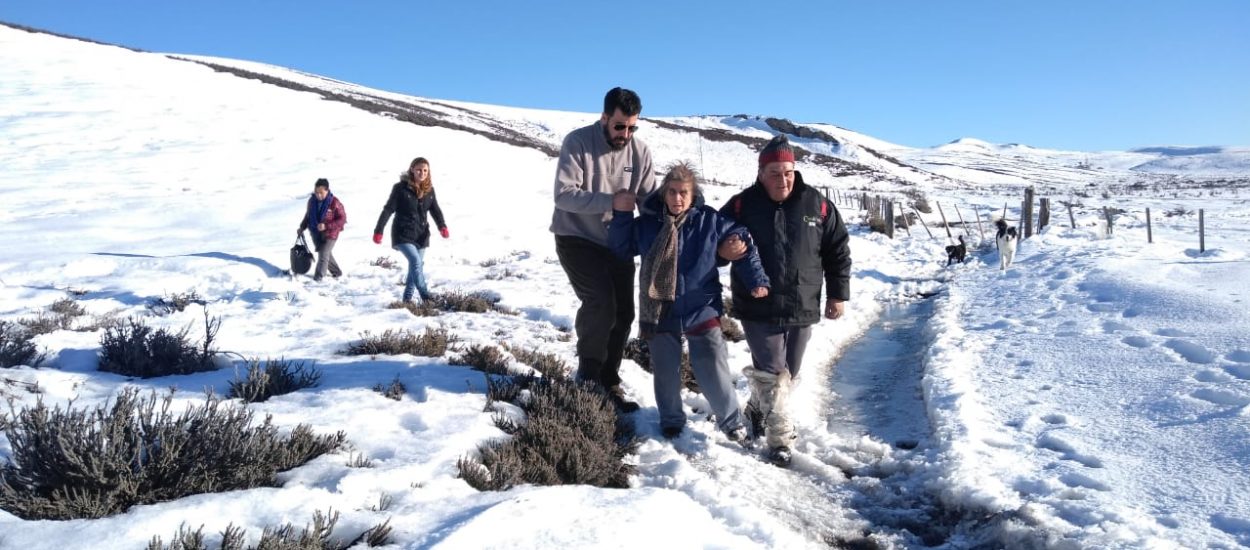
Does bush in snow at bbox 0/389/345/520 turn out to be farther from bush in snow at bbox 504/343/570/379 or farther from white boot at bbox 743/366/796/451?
white boot at bbox 743/366/796/451

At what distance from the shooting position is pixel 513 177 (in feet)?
70.0

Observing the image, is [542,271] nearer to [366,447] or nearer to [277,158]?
[366,447]

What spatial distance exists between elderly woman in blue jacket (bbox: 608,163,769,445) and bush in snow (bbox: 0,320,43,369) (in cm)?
400

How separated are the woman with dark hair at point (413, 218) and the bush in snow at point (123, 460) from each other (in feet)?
16.5

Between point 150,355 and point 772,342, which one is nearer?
point 772,342

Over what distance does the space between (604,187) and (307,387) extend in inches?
91.1

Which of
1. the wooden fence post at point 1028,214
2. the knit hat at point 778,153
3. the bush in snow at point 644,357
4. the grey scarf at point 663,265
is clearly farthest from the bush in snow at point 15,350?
the wooden fence post at point 1028,214

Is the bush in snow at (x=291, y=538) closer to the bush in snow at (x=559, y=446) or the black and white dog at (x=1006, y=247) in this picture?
the bush in snow at (x=559, y=446)

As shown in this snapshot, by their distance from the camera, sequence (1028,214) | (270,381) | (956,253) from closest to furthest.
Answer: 1. (270,381)
2. (956,253)
3. (1028,214)

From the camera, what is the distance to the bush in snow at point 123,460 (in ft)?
8.25

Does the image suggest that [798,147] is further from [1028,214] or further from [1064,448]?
[1064,448]

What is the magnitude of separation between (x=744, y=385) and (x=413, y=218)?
452 cm

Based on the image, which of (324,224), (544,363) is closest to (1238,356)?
(544,363)

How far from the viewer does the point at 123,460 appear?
2648 millimetres
